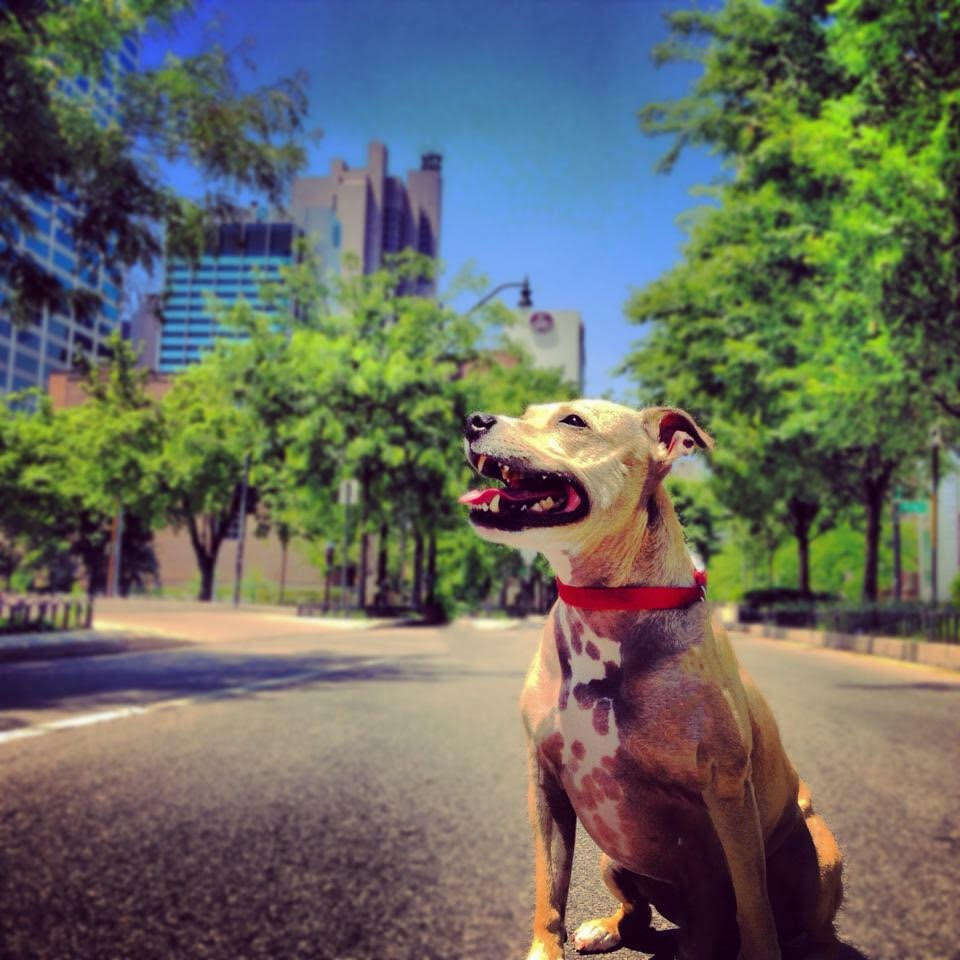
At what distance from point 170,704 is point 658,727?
690 inches

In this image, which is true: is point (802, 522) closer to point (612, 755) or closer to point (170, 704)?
point (170, 704)

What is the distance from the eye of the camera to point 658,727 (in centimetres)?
72

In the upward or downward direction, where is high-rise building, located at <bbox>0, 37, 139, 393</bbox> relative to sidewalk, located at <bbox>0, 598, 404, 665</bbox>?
upward

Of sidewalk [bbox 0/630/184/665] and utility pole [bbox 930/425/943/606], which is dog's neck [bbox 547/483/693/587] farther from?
sidewalk [bbox 0/630/184/665]

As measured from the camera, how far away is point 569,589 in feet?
2.31

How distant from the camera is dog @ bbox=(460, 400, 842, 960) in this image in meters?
0.70

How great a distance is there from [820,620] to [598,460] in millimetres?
2497

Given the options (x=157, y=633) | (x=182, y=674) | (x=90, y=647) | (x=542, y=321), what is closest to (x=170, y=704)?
(x=182, y=674)

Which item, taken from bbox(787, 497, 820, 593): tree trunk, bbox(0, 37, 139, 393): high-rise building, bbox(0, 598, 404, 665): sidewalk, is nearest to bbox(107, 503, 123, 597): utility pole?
bbox(0, 598, 404, 665): sidewalk

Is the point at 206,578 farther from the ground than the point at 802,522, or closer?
closer

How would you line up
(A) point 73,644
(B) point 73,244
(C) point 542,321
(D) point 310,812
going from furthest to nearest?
(A) point 73,644, (B) point 73,244, (D) point 310,812, (C) point 542,321

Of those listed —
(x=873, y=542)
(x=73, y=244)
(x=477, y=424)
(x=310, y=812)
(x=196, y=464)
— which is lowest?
(x=310, y=812)

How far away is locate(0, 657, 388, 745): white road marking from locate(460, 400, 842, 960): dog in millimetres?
8563

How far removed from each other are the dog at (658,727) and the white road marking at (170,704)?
28.1ft
